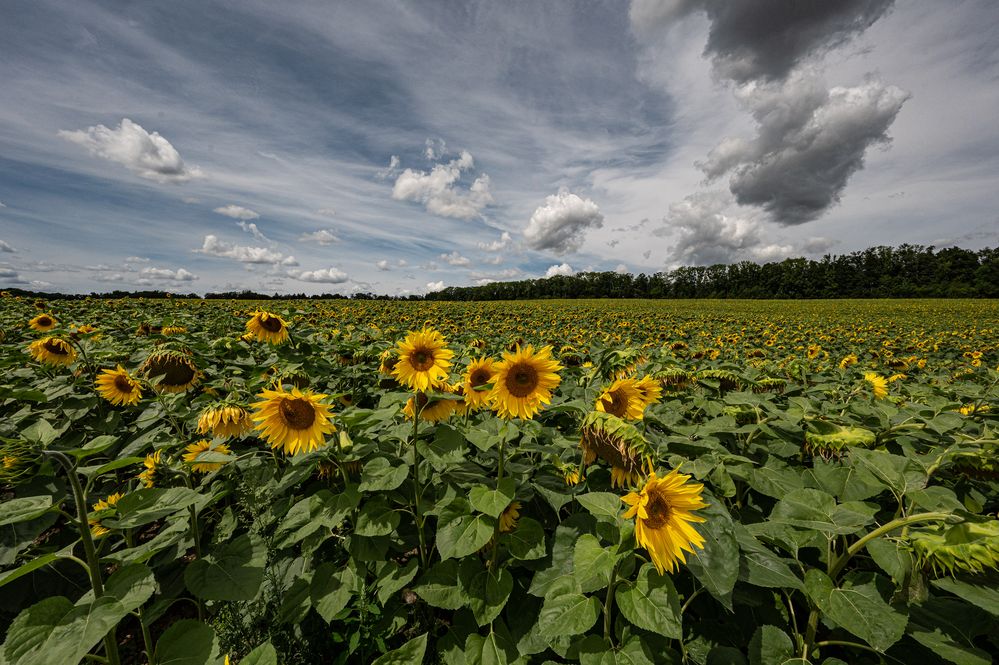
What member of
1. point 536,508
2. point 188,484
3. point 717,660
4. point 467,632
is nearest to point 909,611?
point 717,660

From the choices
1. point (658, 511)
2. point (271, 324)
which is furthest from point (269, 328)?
point (658, 511)

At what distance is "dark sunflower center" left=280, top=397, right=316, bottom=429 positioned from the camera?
234cm

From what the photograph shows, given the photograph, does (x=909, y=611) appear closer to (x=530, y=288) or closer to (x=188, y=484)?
(x=188, y=484)

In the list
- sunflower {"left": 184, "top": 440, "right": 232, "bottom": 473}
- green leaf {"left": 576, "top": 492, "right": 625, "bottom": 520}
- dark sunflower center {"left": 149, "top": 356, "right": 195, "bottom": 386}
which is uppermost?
dark sunflower center {"left": 149, "top": 356, "right": 195, "bottom": 386}

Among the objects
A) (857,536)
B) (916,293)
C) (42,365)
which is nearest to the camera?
(857,536)

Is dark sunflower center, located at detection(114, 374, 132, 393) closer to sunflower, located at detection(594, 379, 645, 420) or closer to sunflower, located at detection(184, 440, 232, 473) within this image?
sunflower, located at detection(184, 440, 232, 473)

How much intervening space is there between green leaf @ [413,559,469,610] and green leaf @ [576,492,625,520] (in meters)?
0.83

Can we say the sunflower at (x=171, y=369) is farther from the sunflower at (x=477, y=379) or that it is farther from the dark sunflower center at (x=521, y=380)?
the dark sunflower center at (x=521, y=380)

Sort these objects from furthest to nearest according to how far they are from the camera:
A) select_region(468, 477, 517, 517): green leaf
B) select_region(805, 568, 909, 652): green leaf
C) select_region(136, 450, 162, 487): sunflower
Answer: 1. select_region(136, 450, 162, 487): sunflower
2. select_region(468, 477, 517, 517): green leaf
3. select_region(805, 568, 909, 652): green leaf

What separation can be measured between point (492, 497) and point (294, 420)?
1.45 meters

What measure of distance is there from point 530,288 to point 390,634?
308 ft

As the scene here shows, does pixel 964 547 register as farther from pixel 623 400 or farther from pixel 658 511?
pixel 623 400

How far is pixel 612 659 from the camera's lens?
155cm

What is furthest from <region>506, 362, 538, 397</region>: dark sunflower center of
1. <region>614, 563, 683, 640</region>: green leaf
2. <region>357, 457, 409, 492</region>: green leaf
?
<region>614, 563, 683, 640</region>: green leaf
